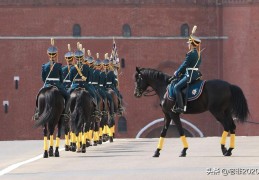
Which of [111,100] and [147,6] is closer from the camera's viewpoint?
[111,100]

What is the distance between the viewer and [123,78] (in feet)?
227

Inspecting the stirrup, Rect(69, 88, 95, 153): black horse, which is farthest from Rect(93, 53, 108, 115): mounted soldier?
the stirrup

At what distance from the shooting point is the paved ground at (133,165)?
17911 mm

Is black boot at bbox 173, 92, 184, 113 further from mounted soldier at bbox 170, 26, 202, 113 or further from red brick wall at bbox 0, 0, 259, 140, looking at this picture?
red brick wall at bbox 0, 0, 259, 140

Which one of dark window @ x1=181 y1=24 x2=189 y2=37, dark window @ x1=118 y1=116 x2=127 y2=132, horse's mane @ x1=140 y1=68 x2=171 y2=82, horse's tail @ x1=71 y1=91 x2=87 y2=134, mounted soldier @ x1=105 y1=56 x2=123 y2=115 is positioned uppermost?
dark window @ x1=181 y1=24 x2=189 y2=37

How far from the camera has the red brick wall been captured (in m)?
67.8

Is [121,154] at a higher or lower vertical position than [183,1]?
lower

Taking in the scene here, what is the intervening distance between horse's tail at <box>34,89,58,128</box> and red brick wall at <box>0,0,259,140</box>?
1686 inches

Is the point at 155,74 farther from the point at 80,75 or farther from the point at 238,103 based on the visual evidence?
the point at 80,75

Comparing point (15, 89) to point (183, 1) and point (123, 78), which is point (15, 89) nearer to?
point (123, 78)

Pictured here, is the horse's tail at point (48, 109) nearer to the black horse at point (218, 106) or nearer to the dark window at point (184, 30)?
the black horse at point (218, 106)

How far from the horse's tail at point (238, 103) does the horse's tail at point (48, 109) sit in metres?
3.62

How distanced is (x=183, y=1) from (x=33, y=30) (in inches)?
348

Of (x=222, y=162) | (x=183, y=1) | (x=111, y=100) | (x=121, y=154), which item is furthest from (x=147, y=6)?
(x=222, y=162)
